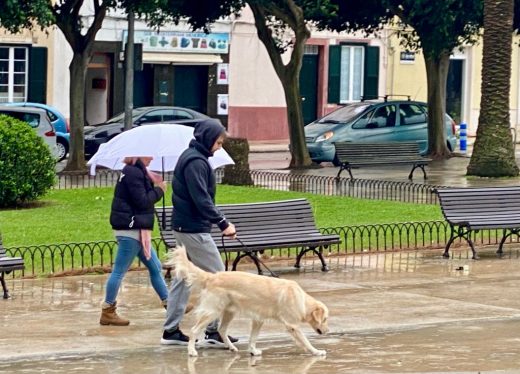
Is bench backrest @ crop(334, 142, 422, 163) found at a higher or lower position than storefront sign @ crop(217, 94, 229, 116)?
lower

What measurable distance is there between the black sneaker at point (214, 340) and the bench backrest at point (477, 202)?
18.5 ft

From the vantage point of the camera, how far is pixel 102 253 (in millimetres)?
14969

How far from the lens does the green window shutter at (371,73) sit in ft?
145

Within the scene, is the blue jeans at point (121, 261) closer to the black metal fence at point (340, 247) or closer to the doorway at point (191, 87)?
the black metal fence at point (340, 247)

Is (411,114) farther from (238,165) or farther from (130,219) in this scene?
(130,219)

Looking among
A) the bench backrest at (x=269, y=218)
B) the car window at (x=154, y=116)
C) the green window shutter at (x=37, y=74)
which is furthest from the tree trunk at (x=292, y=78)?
the bench backrest at (x=269, y=218)

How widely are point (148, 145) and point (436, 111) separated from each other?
20387mm

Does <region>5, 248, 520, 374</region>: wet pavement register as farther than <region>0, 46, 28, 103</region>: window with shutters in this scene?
No

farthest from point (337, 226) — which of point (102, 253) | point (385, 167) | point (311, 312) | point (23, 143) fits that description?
point (385, 167)

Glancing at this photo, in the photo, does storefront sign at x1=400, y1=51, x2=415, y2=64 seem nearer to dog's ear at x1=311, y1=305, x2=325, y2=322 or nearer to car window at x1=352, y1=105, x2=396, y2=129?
car window at x1=352, y1=105, x2=396, y2=129

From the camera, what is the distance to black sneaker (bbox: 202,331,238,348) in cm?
1067

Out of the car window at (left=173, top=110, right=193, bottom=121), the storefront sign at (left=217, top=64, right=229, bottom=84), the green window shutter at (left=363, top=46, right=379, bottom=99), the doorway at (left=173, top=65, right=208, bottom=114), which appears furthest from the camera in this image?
the green window shutter at (left=363, top=46, right=379, bottom=99)

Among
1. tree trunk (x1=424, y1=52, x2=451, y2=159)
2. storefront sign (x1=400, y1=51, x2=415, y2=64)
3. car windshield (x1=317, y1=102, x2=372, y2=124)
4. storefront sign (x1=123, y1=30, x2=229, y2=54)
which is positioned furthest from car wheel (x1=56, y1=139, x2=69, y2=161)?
storefront sign (x1=400, y1=51, x2=415, y2=64)

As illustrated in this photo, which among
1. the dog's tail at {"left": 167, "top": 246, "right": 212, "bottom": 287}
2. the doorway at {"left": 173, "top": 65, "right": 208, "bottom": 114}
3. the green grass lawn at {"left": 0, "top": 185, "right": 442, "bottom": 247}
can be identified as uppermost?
the doorway at {"left": 173, "top": 65, "right": 208, "bottom": 114}
